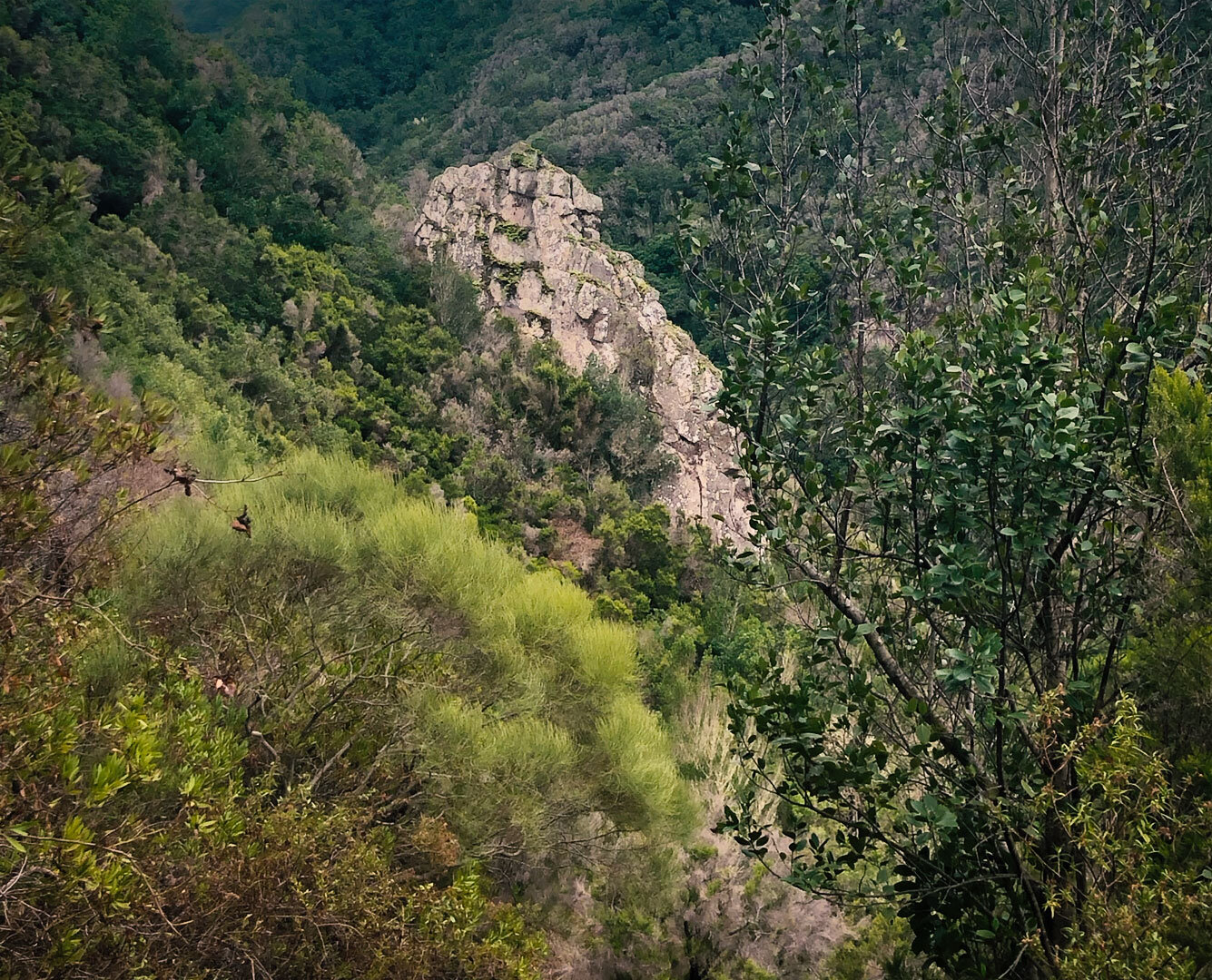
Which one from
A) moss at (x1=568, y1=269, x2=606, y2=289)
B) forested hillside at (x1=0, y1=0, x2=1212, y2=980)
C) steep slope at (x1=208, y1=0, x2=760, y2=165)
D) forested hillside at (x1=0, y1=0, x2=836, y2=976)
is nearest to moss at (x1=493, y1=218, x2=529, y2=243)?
moss at (x1=568, y1=269, x2=606, y2=289)

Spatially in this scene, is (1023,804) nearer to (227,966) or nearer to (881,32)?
(881,32)

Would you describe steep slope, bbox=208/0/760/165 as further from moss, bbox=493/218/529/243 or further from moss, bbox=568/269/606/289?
moss, bbox=568/269/606/289

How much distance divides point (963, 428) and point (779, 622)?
18.6 ft

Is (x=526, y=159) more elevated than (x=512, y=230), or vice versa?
(x=526, y=159)

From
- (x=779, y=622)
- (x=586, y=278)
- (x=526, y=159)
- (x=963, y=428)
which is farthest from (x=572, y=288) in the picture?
(x=963, y=428)

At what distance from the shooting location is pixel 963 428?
326cm

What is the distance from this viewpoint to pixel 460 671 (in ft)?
30.0

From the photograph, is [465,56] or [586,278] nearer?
[586,278]

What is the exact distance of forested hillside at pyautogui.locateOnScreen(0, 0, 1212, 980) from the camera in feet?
10.5

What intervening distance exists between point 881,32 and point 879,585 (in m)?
2.75

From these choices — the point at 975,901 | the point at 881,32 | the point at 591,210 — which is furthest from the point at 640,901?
the point at 591,210

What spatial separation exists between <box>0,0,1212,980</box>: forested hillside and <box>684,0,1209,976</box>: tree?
3 centimetres

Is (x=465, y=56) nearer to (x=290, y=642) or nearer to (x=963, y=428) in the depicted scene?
(x=290, y=642)

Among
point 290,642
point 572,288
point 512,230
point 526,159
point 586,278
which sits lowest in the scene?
point 572,288
